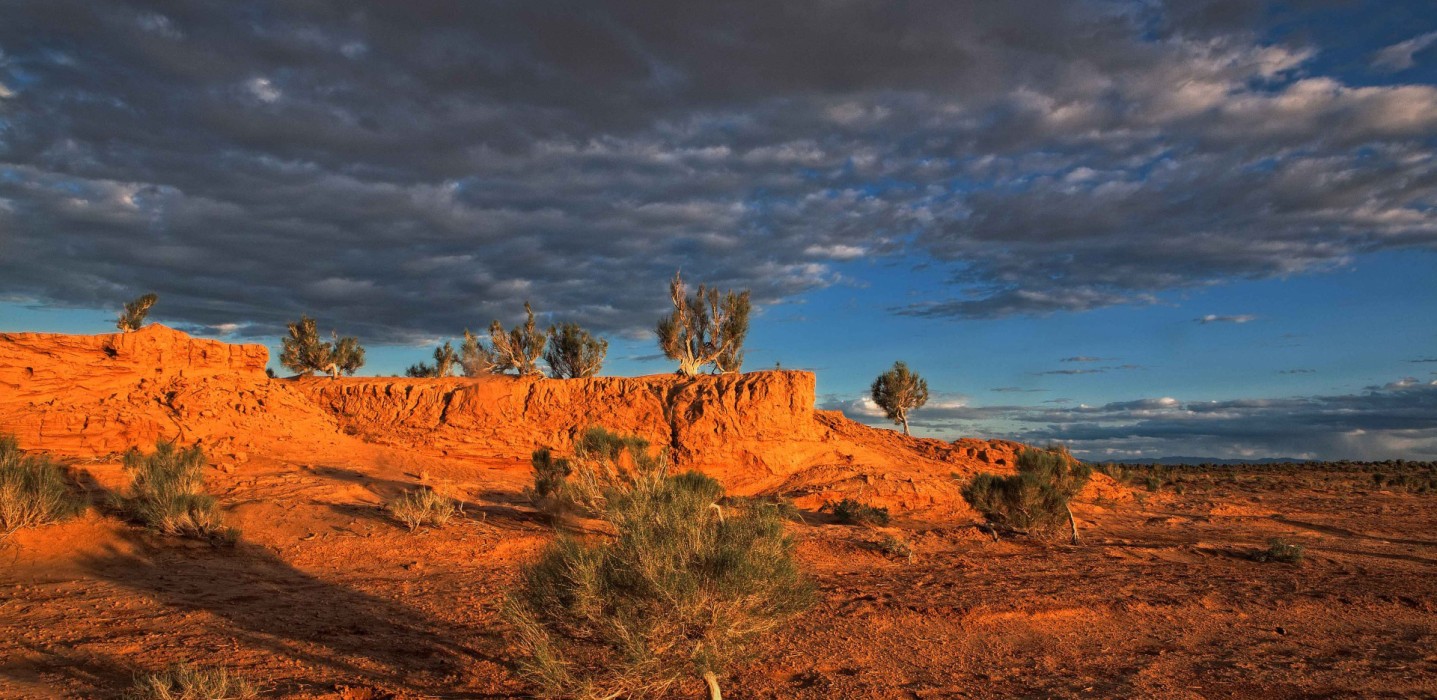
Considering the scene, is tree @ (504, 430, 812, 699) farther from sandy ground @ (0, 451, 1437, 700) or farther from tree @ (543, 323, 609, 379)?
tree @ (543, 323, 609, 379)

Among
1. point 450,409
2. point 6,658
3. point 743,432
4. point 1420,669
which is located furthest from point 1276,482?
point 6,658

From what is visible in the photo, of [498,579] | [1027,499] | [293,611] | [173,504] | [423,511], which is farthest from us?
[1027,499]

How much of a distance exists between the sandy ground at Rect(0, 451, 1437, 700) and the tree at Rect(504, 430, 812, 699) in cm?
126

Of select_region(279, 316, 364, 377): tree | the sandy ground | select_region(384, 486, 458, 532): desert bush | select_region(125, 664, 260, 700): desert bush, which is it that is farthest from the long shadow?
select_region(279, 316, 364, 377): tree

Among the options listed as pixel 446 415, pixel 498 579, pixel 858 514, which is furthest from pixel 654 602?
pixel 446 415

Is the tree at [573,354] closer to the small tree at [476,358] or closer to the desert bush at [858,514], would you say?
the small tree at [476,358]

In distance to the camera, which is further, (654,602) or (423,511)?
(423,511)

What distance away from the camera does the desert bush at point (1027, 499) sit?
661 inches

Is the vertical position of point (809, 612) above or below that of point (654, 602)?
below

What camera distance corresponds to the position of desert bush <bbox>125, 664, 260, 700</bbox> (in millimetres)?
5469

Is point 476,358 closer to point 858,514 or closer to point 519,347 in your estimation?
point 519,347

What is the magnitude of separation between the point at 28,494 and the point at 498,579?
303 inches

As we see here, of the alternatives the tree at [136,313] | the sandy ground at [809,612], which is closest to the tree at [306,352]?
the tree at [136,313]

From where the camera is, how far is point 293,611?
9.12 m
